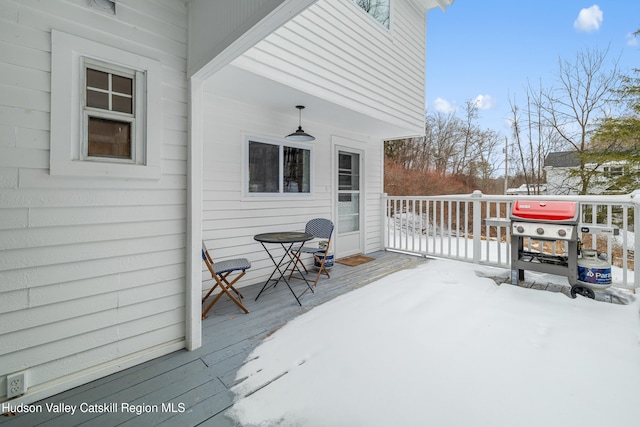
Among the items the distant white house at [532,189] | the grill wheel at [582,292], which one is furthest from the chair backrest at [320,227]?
the distant white house at [532,189]

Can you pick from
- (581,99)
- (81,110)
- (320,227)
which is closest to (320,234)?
(320,227)

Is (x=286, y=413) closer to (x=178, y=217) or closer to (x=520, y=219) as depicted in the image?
(x=178, y=217)

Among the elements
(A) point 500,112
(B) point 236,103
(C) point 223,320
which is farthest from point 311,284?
(A) point 500,112

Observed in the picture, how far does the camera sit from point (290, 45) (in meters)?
3.17

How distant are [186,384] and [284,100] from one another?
129 inches

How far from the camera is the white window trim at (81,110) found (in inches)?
67.6

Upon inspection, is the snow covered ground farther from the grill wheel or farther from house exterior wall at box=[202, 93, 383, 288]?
house exterior wall at box=[202, 93, 383, 288]

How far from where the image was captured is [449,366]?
195 cm

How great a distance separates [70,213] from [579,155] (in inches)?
452

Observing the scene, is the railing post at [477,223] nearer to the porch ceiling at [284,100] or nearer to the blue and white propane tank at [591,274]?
the blue and white propane tank at [591,274]

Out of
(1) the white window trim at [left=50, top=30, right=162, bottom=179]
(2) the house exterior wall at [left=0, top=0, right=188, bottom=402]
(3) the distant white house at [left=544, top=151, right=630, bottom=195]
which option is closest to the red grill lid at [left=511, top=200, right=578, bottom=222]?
Result: (2) the house exterior wall at [left=0, top=0, right=188, bottom=402]

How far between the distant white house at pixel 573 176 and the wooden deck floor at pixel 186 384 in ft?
31.7

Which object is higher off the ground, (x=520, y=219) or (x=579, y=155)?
(x=579, y=155)

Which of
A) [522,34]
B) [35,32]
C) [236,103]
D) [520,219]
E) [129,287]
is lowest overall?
[129,287]
